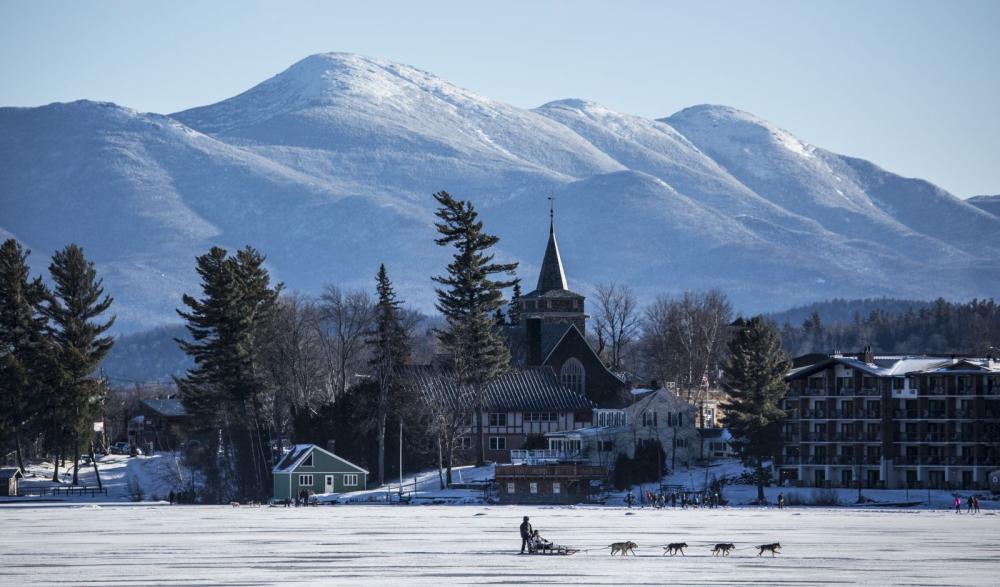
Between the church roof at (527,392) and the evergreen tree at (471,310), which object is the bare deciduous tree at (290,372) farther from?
the evergreen tree at (471,310)

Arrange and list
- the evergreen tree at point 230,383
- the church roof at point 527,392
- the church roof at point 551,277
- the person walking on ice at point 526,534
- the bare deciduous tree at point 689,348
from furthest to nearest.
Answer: the church roof at point 551,277 < the bare deciduous tree at point 689,348 < the church roof at point 527,392 < the evergreen tree at point 230,383 < the person walking on ice at point 526,534

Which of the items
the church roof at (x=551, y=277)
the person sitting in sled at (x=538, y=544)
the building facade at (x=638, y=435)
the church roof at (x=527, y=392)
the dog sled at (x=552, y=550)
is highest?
the church roof at (x=551, y=277)

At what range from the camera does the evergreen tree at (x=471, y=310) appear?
135125 mm

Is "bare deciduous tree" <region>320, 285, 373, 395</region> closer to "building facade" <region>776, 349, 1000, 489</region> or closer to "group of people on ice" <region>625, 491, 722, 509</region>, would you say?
"group of people on ice" <region>625, 491, 722, 509</region>

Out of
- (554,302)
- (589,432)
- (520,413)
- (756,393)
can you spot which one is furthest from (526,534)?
(554,302)

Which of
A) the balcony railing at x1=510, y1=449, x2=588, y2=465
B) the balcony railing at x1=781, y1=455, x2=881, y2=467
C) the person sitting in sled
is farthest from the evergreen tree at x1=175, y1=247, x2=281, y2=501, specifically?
the person sitting in sled

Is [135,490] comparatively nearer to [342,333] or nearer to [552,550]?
[342,333]

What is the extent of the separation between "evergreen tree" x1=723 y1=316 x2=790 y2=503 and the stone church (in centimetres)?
2198

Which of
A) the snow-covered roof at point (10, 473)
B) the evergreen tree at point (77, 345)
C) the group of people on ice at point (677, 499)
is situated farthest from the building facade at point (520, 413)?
the snow-covered roof at point (10, 473)

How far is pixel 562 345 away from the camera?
151 meters

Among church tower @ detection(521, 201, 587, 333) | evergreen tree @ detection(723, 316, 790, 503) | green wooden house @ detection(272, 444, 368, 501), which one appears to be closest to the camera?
evergreen tree @ detection(723, 316, 790, 503)

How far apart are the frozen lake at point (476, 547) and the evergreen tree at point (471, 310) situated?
1174 inches

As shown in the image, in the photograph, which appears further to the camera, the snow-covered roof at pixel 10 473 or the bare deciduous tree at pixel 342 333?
the bare deciduous tree at pixel 342 333

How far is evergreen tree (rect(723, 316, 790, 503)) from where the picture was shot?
120875mm
